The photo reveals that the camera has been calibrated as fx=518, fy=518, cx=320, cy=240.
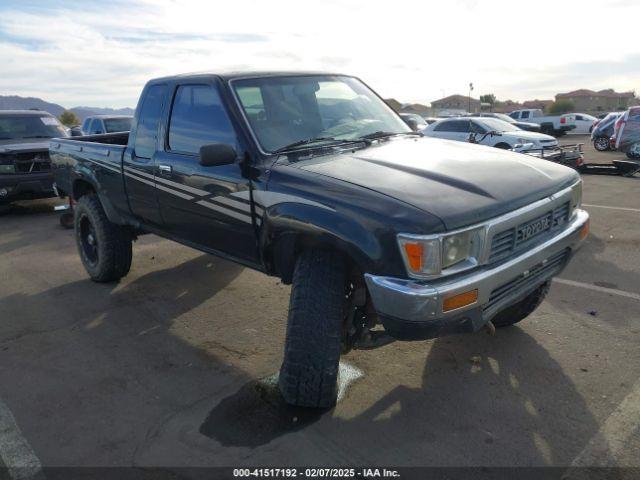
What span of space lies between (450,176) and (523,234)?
51 cm

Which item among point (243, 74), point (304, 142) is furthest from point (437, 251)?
point (243, 74)

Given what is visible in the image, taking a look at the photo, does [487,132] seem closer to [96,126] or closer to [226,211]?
[96,126]

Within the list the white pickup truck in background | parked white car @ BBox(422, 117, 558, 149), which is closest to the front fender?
parked white car @ BBox(422, 117, 558, 149)

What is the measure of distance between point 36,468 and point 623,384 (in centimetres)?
337

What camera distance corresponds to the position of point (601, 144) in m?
19.2

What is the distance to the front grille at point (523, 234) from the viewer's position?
8.91 feet

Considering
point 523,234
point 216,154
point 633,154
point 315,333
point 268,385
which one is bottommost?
point 633,154

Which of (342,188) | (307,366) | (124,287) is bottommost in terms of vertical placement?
(124,287)

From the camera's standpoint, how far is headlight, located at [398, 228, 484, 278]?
244 centimetres

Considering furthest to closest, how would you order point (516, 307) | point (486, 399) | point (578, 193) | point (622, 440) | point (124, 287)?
point (124, 287) → point (516, 307) → point (578, 193) → point (486, 399) → point (622, 440)

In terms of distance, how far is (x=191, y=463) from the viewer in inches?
103

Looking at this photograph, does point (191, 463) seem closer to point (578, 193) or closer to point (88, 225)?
point (578, 193)

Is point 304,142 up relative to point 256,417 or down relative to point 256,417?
up

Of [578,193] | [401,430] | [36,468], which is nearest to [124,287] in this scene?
[36,468]
